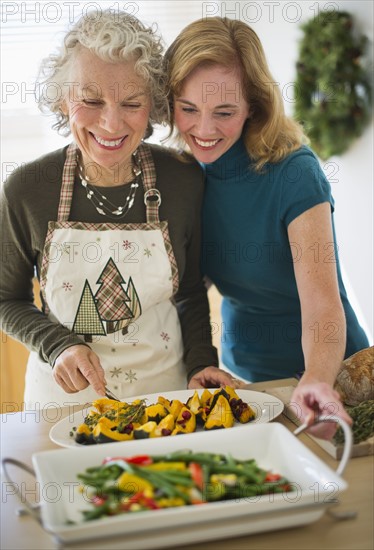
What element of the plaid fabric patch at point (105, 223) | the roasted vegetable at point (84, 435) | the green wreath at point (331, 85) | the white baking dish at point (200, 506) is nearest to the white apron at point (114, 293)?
the plaid fabric patch at point (105, 223)

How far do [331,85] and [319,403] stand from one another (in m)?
2.05

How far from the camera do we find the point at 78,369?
1.42 metres

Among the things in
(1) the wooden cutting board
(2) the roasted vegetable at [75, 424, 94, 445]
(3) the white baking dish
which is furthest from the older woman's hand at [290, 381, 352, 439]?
(2) the roasted vegetable at [75, 424, 94, 445]

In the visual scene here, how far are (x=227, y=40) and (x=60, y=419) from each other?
0.86 metres

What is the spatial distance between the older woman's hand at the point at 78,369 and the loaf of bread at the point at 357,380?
1.48 ft

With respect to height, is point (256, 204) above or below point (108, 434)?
above

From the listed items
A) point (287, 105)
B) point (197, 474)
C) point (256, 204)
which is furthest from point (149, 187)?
point (287, 105)

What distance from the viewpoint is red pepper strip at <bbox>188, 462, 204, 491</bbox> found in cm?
91

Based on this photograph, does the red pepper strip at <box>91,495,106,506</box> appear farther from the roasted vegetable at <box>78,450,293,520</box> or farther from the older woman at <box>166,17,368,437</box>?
the older woman at <box>166,17,368,437</box>

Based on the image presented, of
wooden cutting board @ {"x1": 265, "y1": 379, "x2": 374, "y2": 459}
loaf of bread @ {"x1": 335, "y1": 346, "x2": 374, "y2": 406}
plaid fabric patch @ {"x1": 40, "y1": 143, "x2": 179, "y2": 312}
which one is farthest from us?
plaid fabric patch @ {"x1": 40, "y1": 143, "x2": 179, "y2": 312}

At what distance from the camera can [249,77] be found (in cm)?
158

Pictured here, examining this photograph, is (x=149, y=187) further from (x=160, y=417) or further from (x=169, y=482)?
(x=169, y=482)

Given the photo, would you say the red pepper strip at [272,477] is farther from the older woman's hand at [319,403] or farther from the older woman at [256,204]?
the older woman at [256,204]

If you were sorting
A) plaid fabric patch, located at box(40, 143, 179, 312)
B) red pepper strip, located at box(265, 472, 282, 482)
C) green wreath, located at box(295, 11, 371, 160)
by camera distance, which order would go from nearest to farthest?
red pepper strip, located at box(265, 472, 282, 482) → plaid fabric patch, located at box(40, 143, 179, 312) → green wreath, located at box(295, 11, 371, 160)
